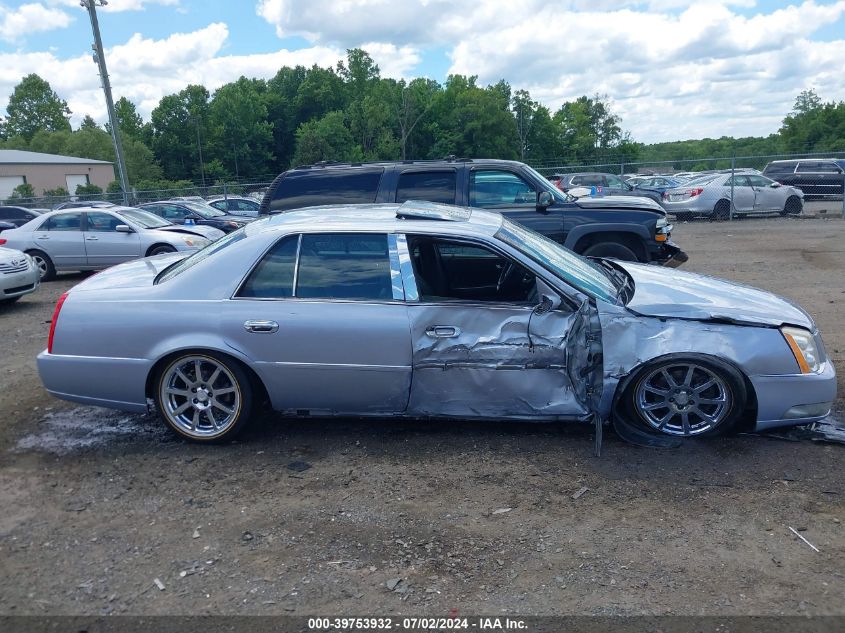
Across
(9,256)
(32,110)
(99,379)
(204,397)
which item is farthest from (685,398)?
(32,110)

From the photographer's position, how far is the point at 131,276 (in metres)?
5.41

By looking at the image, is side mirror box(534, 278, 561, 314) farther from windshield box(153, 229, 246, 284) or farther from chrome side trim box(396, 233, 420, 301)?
windshield box(153, 229, 246, 284)

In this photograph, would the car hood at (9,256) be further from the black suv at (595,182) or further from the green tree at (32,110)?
the green tree at (32,110)

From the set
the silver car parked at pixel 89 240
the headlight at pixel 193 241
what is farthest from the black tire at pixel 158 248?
the headlight at pixel 193 241

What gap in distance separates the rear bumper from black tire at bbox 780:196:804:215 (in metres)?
21.7

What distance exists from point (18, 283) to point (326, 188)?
16.3 feet

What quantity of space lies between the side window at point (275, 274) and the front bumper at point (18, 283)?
7.10 metres

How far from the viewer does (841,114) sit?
53.2m

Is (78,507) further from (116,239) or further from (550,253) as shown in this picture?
(116,239)

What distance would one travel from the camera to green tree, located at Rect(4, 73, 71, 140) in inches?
4227

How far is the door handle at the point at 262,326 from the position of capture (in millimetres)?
4668

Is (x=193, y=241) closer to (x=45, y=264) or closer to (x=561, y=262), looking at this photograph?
(x=45, y=264)

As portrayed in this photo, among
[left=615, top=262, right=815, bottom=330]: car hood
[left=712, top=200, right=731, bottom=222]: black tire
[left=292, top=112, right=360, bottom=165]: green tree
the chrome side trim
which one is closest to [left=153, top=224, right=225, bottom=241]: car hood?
the chrome side trim

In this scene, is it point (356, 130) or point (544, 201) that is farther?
point (356, 130)
